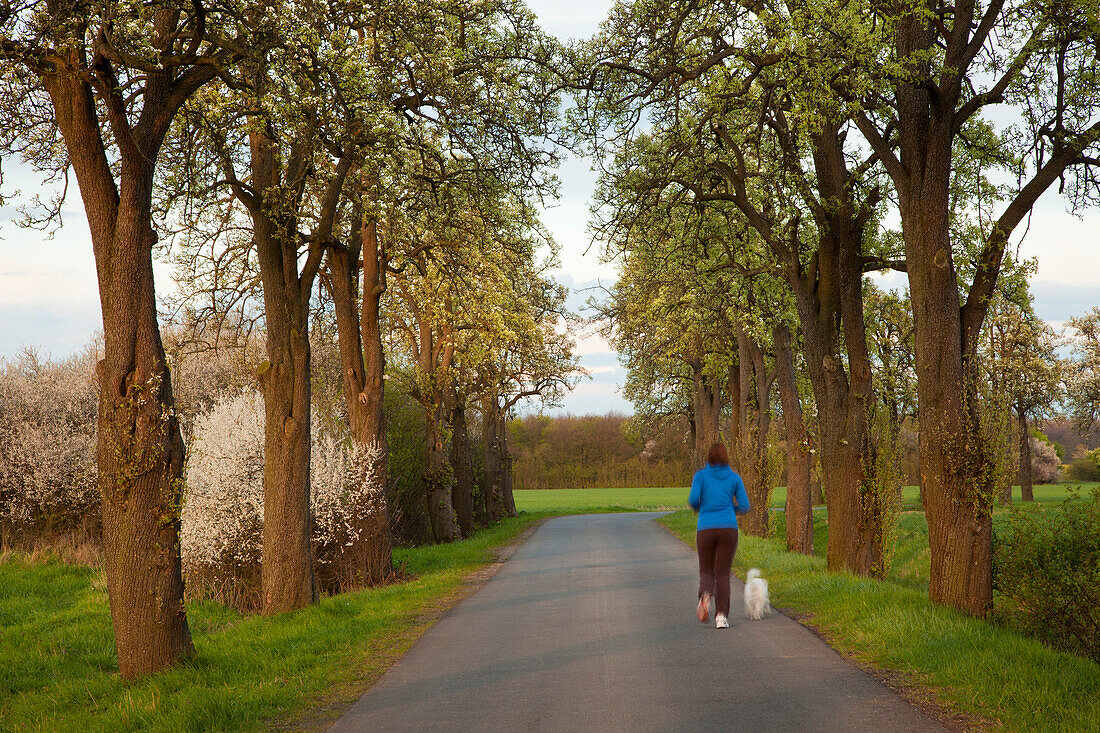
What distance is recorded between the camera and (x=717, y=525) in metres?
9.20

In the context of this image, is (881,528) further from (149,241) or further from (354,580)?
(149,241)

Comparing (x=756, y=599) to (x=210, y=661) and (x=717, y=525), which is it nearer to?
(x=717, y=525)

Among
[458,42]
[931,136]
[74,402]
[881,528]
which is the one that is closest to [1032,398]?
[881,528]

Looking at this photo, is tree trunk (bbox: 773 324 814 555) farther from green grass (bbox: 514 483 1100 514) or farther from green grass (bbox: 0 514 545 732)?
green grass (bbox: 514 483 1100 514)

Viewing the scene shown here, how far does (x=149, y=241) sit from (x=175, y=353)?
258 inches

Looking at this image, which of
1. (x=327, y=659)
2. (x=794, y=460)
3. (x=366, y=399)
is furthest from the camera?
(x=794, y=460)

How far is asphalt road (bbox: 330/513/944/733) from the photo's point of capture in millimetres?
5672

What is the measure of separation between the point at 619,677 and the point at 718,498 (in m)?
2.93

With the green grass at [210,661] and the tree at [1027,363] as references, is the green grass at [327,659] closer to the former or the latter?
the green grass at [210,661]

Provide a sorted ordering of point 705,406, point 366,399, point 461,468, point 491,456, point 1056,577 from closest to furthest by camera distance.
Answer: point 1056,577
point 366,399
point 461,468
point 705,406
point 491,456

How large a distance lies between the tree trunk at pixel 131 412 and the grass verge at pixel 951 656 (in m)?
6.60

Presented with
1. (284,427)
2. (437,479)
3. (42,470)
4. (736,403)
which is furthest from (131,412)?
(736,403)

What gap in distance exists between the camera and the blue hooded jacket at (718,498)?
30.3ft

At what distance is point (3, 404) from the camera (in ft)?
74.2
